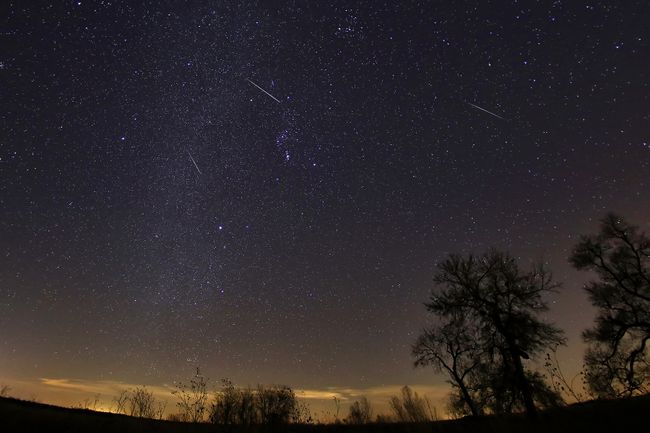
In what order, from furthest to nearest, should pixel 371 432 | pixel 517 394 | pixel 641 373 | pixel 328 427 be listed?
1. pixel 641 373
2. pixel 517 394
3. pixel 328 427
4. pixel 371 432

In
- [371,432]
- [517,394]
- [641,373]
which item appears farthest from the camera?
[641,373]

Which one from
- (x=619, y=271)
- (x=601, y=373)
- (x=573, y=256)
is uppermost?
(x=573, y=256)

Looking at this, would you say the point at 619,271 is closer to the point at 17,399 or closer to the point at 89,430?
the point at 89,430

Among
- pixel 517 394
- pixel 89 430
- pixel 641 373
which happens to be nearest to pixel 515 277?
pixel 517 394

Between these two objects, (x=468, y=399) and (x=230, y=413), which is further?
(x=468, y=399)

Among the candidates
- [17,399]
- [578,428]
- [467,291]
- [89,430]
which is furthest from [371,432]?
[17,399]

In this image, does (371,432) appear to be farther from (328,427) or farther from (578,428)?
(578,428)

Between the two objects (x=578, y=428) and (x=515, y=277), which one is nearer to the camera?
(x=578, y=428)

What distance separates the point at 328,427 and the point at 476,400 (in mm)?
16584

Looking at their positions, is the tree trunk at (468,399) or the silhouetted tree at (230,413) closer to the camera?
the silhouetted tree at (230,413)

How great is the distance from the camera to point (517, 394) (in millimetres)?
20766

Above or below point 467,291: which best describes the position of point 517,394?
below

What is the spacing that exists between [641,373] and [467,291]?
14257 mm

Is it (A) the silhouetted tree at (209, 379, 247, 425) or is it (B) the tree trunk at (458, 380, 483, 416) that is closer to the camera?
(A) the silhouetted tree at (209, 379, 247, 425)
